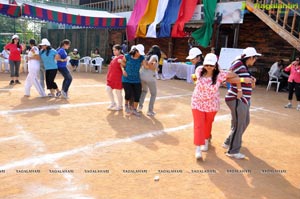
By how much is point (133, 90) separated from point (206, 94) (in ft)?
7.78

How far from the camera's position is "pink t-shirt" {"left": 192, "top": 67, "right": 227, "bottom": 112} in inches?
146

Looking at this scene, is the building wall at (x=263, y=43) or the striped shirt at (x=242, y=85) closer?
the striped shirt at (x=242, y=85)

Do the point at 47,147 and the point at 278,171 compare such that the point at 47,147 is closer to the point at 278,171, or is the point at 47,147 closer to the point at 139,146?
the point at 139,146

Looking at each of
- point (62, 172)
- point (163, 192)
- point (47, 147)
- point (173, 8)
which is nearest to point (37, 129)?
point (47, 147)

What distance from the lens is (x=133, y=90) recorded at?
5.84 meters

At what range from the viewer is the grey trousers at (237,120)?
384 cm

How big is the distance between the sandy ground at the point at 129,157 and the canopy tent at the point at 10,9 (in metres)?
6.74

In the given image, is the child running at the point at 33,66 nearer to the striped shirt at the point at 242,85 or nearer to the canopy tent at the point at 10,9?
the striped shirt at the point at 242,85

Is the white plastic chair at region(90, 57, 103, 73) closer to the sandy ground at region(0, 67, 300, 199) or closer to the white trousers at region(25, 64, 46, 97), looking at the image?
the white trousers at region(25, 64, 46, 97)

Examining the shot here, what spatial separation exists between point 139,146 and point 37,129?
5.78ft

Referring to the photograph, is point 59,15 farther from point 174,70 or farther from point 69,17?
point 174,70

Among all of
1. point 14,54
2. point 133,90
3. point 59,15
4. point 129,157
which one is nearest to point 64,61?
point 133,90

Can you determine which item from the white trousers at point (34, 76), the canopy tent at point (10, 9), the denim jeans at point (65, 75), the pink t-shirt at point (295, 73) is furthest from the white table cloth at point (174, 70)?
the white trousers at point (34, 76)

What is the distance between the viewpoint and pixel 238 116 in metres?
3.88
